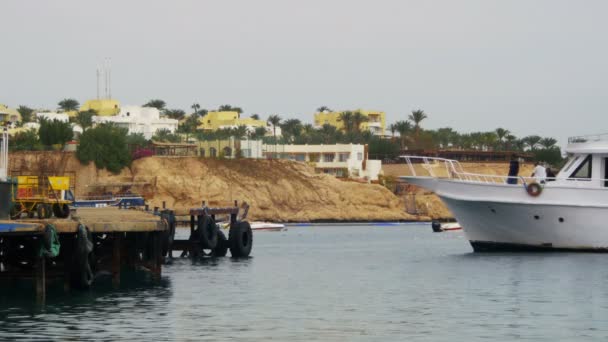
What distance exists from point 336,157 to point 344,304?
12891cm

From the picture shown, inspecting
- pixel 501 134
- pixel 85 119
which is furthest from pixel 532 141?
pixel 85 119

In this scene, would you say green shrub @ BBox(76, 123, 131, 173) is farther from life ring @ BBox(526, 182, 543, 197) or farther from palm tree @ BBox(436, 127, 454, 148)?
life ring @ BBox(526, 182, 543, 197)

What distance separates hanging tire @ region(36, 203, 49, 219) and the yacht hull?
67.6 feet

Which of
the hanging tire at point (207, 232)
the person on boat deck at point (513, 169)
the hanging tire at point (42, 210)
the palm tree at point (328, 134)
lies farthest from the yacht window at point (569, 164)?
the palm tree at point (328, 134)

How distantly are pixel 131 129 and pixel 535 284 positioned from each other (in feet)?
465

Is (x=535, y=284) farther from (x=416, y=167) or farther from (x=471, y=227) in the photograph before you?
(x=416, y=167)

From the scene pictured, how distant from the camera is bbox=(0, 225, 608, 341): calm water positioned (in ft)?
89.6

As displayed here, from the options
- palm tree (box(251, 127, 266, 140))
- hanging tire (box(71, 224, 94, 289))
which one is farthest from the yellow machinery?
palm tree (box(251, 127, 266, 140))

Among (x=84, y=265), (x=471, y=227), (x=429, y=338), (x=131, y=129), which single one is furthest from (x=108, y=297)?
(x=131, y=129)

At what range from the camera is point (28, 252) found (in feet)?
124

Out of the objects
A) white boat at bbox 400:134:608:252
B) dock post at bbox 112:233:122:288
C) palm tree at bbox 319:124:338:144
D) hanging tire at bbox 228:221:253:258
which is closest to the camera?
dock post at bbox 112:233:122:288

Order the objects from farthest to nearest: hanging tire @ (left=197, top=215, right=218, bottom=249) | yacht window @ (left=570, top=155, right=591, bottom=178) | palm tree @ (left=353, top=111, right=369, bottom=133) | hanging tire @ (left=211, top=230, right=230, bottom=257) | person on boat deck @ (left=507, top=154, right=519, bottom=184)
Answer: palm tree @ (left=353, top=111, right=369, bottom=133)
hanging tire @ (left=211, top=230, right=230, bottom=257)
hanging tire @ (left=197, top=215, right=218, bottom=249)
person on boat deck @ (left=507, top=154, right=519, bottom=184)
yacht window @ (left=570, top=155, right=591, bottom=178)

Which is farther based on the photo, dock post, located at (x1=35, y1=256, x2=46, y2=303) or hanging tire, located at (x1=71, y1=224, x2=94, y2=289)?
hanging tire, located at (x1=71, y1=224, x2=94, y2=289)

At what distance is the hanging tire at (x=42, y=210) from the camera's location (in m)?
33.9
